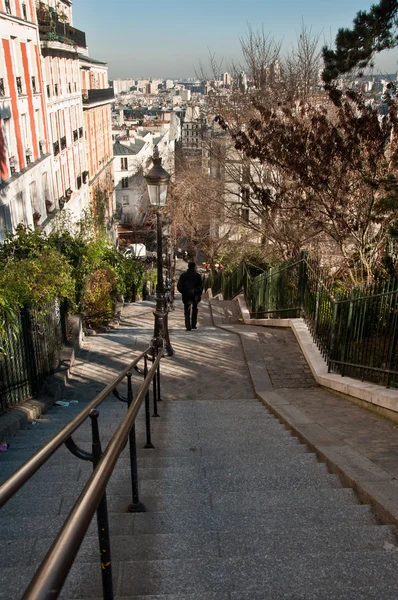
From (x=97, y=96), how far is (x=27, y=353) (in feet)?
113

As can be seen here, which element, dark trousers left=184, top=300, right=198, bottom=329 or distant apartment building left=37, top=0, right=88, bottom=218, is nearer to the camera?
dark trousers left=184, top=300, right=198, bottom=329

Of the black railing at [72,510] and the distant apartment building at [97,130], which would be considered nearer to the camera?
the black railing at [72,510]

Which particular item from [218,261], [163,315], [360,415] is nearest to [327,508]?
[360,415]

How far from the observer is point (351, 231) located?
10.1 meters

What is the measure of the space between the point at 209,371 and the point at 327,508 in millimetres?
5647

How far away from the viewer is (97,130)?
39.2 m

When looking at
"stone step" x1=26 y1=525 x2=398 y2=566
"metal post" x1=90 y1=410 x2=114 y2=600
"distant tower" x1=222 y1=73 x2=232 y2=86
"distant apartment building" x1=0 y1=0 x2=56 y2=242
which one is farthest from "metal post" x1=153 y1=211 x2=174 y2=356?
"distant tower" x1=222 y1=73 x2=232 y2=86

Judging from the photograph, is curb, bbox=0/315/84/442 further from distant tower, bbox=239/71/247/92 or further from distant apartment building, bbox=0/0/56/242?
distant tower, bbox=239/71/247/92

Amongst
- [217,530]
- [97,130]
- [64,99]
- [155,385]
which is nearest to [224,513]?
[217,530]

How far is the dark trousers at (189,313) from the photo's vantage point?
11140 mm

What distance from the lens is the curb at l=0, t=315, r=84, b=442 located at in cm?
586

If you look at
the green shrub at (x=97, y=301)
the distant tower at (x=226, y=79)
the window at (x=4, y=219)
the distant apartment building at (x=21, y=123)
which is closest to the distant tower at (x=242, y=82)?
the distant tower at (x=226, y=79)

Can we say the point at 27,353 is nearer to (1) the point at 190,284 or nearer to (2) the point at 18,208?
(1) the point at 190,284

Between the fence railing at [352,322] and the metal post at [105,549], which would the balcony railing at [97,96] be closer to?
the fence railing at [352,322]
